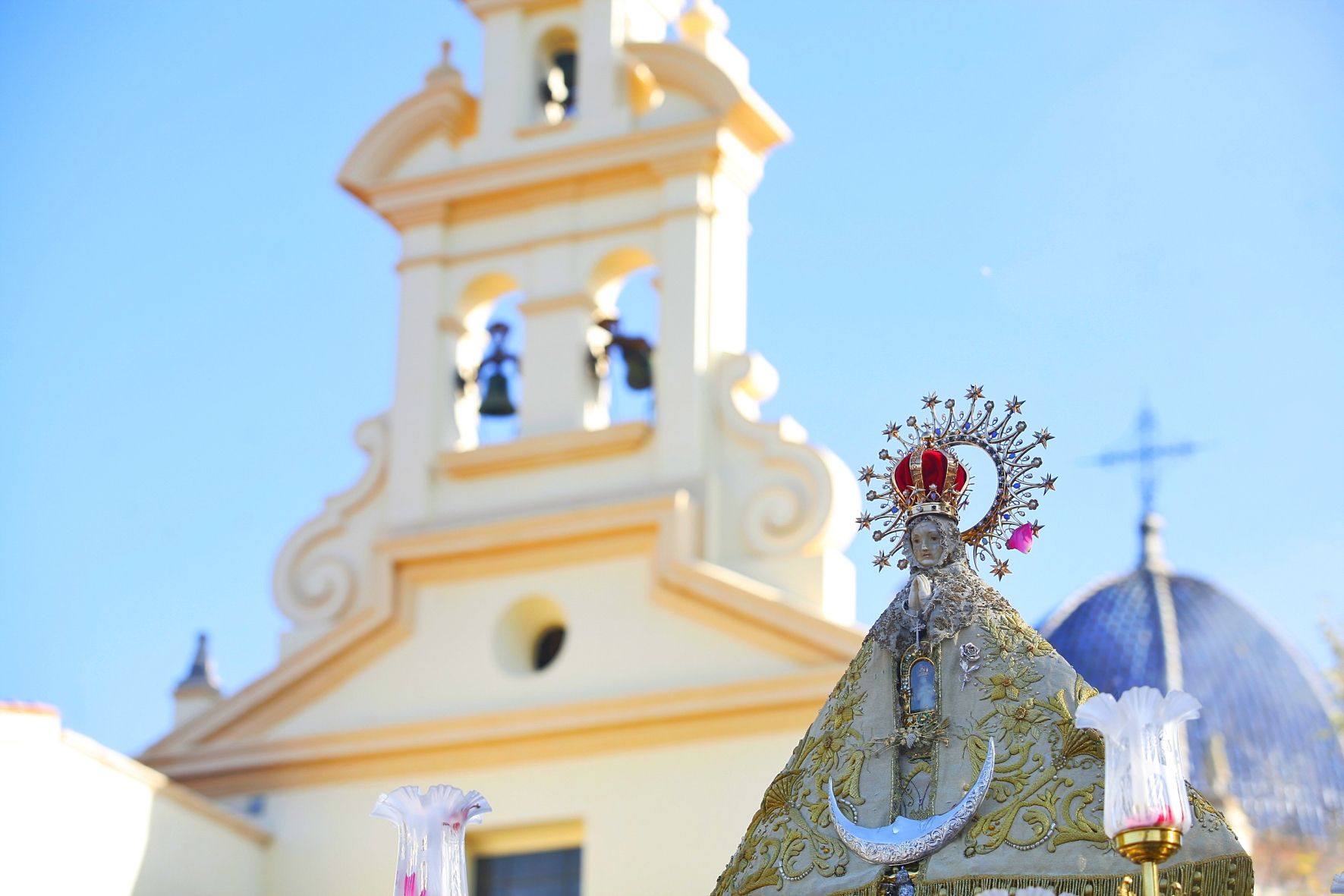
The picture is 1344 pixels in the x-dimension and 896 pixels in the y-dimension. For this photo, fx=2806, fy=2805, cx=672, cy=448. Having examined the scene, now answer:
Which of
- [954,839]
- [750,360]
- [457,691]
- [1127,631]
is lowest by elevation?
[954,839]

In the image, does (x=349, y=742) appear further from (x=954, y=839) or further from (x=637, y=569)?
(x=954, y=839)

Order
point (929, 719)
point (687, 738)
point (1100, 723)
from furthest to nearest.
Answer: point (687, 738) < point (929, 719) < point (1100, 723)

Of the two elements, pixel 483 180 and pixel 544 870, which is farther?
pixel 483 180

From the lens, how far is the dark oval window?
18.0 m

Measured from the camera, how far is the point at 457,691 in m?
17.7

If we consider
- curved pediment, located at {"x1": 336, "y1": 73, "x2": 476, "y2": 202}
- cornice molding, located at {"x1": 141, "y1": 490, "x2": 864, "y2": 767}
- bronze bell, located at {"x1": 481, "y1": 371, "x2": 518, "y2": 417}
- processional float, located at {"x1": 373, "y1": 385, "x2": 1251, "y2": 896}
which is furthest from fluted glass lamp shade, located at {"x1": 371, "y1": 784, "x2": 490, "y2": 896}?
curved pediment, located at {"x1": 336, "y1": 73, "x2": 476, "y2": 202}

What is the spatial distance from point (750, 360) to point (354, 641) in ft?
10.2

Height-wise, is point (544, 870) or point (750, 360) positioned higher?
point (750, 360)

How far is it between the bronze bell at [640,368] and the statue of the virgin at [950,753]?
9395 millimetres

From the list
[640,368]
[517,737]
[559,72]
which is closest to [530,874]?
[517,737]

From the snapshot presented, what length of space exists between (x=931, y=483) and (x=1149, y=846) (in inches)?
68.4

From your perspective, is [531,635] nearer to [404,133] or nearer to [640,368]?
[640,368]

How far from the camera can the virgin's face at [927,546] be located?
8.78 m

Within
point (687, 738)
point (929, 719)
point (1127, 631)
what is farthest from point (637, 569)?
point (1127, 631)
